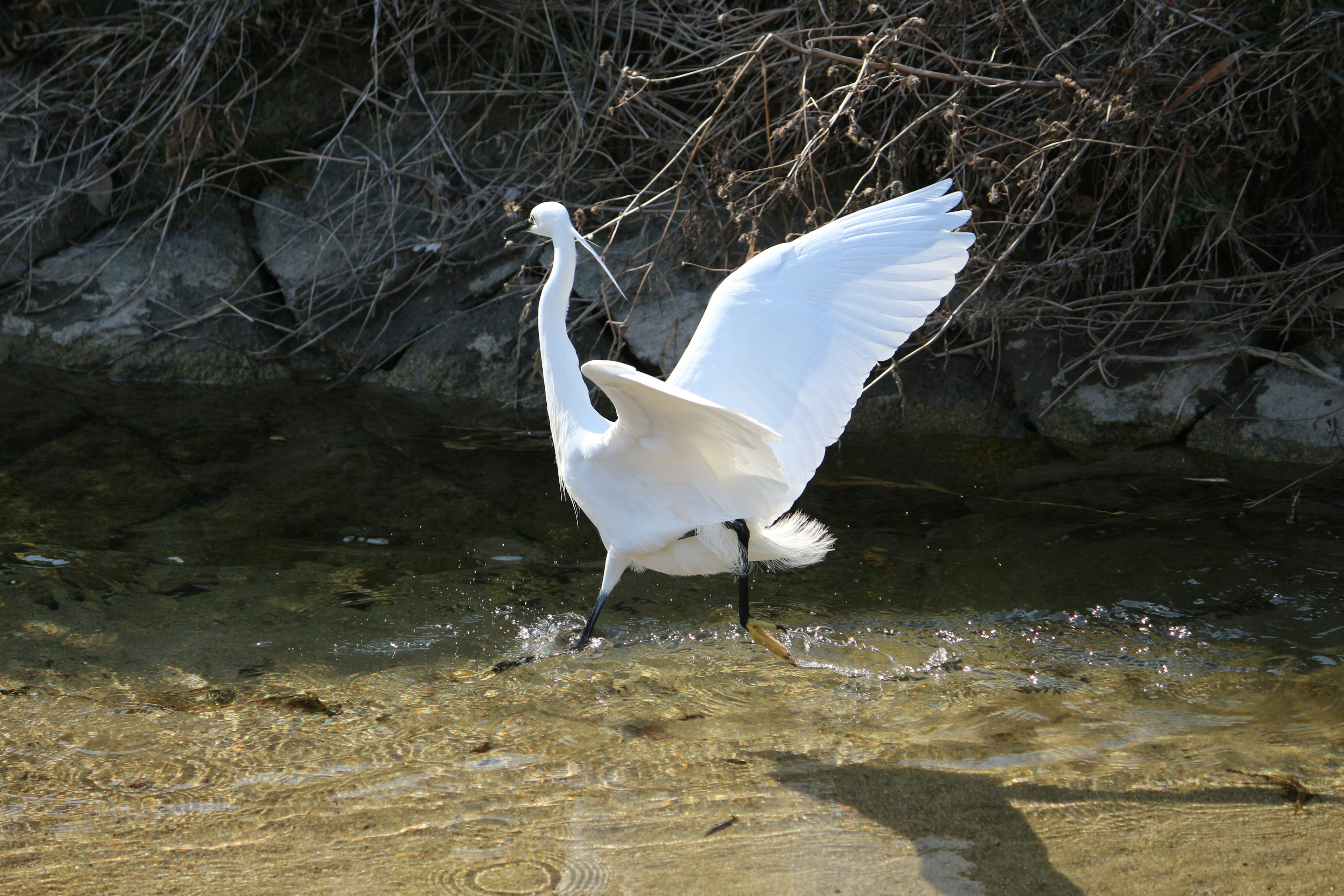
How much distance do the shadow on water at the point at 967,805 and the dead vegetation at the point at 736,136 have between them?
2325mm

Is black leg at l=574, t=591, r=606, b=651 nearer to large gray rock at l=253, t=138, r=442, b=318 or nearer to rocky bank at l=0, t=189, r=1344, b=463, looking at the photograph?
rocky bank at l=0, t=189, r=1344, b=463

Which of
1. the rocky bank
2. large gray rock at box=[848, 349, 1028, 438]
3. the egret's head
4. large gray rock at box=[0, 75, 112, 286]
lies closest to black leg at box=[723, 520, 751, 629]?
the egret's head

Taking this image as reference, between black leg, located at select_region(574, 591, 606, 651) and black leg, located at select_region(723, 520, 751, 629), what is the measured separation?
0.42m

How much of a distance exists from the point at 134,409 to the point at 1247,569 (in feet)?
16.6

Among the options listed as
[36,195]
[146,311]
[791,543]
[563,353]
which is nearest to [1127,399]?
[791,543]

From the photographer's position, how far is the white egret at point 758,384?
2998mm

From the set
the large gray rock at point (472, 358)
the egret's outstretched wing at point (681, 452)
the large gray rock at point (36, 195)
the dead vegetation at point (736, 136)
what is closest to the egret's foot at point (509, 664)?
the egret's outstretched wing at point (681, 452)

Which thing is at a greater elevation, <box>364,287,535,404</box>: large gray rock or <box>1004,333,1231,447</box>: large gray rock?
<box>364,287,535,404</box>: large gray rock

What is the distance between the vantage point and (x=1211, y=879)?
2.12 metres

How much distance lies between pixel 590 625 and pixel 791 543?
2.18ft

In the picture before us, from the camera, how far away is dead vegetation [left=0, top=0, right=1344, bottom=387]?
4699 millimetres

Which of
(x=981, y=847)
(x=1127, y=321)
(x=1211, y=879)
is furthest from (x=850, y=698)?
(x=1127, y=321)

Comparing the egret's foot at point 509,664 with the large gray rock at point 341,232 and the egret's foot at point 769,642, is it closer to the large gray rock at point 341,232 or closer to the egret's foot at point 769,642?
the egret's foot at point 769,642

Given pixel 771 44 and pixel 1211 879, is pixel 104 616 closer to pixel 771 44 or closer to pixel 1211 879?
pixel 1211 879
